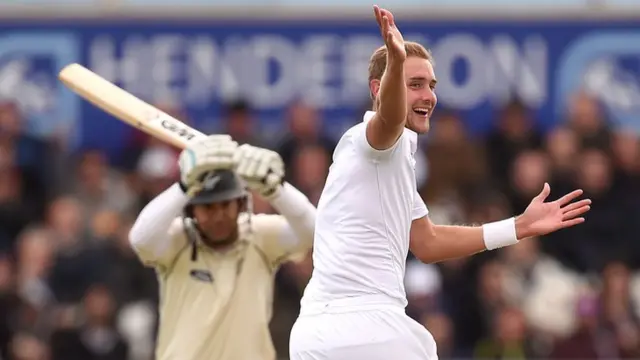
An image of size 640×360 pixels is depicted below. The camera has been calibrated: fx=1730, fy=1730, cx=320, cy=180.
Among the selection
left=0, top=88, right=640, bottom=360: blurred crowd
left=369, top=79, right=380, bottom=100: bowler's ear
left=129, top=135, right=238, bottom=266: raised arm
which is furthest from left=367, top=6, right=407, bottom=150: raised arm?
left=0, top=88, right=640, bottom=360: blurred crowd

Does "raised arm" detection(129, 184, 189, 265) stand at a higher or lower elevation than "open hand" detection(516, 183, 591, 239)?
lower

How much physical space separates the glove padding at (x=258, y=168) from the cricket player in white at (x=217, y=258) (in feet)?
1.94

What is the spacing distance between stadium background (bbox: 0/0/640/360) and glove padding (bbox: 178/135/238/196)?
395 centimetres

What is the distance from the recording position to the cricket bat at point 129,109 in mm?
7762

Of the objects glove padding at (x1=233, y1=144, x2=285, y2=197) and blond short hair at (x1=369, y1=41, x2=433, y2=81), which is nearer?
blond short hair at (x1=369, y1=41, x2=433, y2=81)

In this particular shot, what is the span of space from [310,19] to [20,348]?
133 inches

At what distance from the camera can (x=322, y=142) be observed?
40.0 ft

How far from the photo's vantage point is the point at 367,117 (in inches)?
249

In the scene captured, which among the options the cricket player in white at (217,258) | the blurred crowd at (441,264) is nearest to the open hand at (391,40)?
the cricket player in white at (217,258)

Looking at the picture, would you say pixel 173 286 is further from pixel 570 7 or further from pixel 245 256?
pixel 570 7

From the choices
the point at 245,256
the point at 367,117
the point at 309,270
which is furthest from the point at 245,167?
the point at 309,270

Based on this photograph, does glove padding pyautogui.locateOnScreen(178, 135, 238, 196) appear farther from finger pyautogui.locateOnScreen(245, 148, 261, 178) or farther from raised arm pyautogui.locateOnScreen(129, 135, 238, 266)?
finger pyautogui.locateOnScreen(245, 148, 261, 178)

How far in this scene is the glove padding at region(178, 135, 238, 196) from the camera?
6910 mm

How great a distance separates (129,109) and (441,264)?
4.10 m
